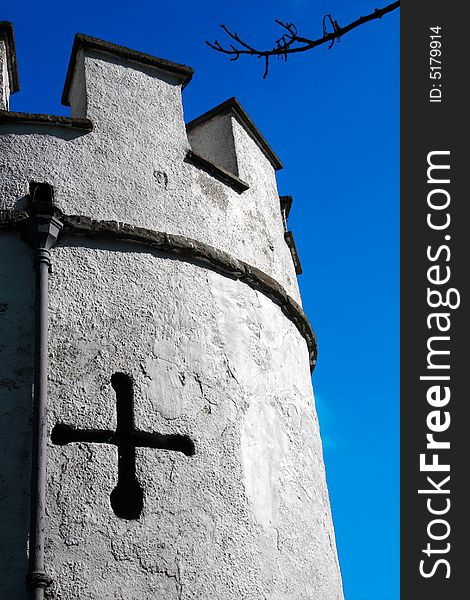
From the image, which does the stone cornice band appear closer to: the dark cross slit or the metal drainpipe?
the metal drainpipe

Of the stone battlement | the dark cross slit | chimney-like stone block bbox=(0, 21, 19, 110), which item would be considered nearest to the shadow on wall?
the dark cross slit

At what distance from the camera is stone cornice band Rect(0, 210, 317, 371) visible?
4.97 metres

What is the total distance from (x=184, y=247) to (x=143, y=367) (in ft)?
2.48

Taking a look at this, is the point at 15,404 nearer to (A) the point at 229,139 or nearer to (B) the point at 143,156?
(B) the point at 143,156

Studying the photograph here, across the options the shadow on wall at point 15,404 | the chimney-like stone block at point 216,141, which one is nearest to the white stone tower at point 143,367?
the shadow on wall at point 15,404

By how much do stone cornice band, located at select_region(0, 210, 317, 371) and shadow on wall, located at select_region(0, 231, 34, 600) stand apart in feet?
0.83

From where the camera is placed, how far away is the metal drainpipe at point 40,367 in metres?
4.14

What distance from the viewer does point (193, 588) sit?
4.43 meters

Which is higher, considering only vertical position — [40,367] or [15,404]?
[40,367]

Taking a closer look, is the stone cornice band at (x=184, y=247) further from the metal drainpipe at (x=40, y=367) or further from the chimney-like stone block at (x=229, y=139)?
the chimney-like stone block at (x=229, y=139)

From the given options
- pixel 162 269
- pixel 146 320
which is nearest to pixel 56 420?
pixel 146 320

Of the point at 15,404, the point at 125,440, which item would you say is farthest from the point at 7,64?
the point at 125,440

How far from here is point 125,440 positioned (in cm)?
458

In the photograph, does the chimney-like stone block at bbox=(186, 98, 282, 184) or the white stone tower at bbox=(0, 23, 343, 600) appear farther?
the chimney-like stone block at bbox=(186, 98, 282, 184)
